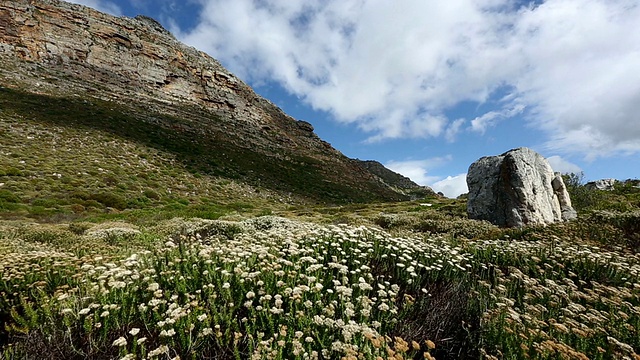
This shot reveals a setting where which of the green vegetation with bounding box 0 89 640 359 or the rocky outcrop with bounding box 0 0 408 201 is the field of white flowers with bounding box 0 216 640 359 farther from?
the rocky outcrop with bounding box 0 0 408 201

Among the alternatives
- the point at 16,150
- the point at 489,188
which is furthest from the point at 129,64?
the point at 489,188

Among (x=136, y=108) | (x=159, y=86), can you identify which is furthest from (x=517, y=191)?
(x=159, y=86)

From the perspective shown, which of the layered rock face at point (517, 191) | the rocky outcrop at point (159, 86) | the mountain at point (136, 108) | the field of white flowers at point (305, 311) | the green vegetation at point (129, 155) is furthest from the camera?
the rocky outcrop at point (159, 86)

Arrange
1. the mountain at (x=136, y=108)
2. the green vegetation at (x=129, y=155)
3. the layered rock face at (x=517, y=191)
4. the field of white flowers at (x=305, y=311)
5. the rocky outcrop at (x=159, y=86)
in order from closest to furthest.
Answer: the field of white flowers at (x=305, y=311) < the layered rock face at (x=517, y=191) < the green vegetation at (x=129, y=155) < the mountain at (x=136, y=108) < the rocky outcrop at (x=159, y=86)

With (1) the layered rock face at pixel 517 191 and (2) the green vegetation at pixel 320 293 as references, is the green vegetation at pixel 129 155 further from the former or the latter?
(1) the layered rock face at pixel 517 191

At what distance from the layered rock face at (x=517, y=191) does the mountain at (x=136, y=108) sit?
25.0 m

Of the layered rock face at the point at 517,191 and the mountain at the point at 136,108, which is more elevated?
the mountain at the point at 136,108

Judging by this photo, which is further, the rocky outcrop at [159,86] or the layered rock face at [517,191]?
the rocky outcrop at [159,86]

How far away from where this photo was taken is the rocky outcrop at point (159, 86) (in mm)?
43906

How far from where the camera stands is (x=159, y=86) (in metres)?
60.9

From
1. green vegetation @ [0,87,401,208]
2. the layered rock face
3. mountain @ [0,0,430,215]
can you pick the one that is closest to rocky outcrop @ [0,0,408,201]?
mountain @ [0,0,430,215]

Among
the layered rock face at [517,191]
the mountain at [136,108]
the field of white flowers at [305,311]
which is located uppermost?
the mountain at [136,108]

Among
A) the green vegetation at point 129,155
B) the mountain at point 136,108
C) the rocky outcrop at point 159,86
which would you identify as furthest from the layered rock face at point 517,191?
the rocky outcrop at point 159,86

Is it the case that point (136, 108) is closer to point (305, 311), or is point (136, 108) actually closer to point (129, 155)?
point (129, 155)
